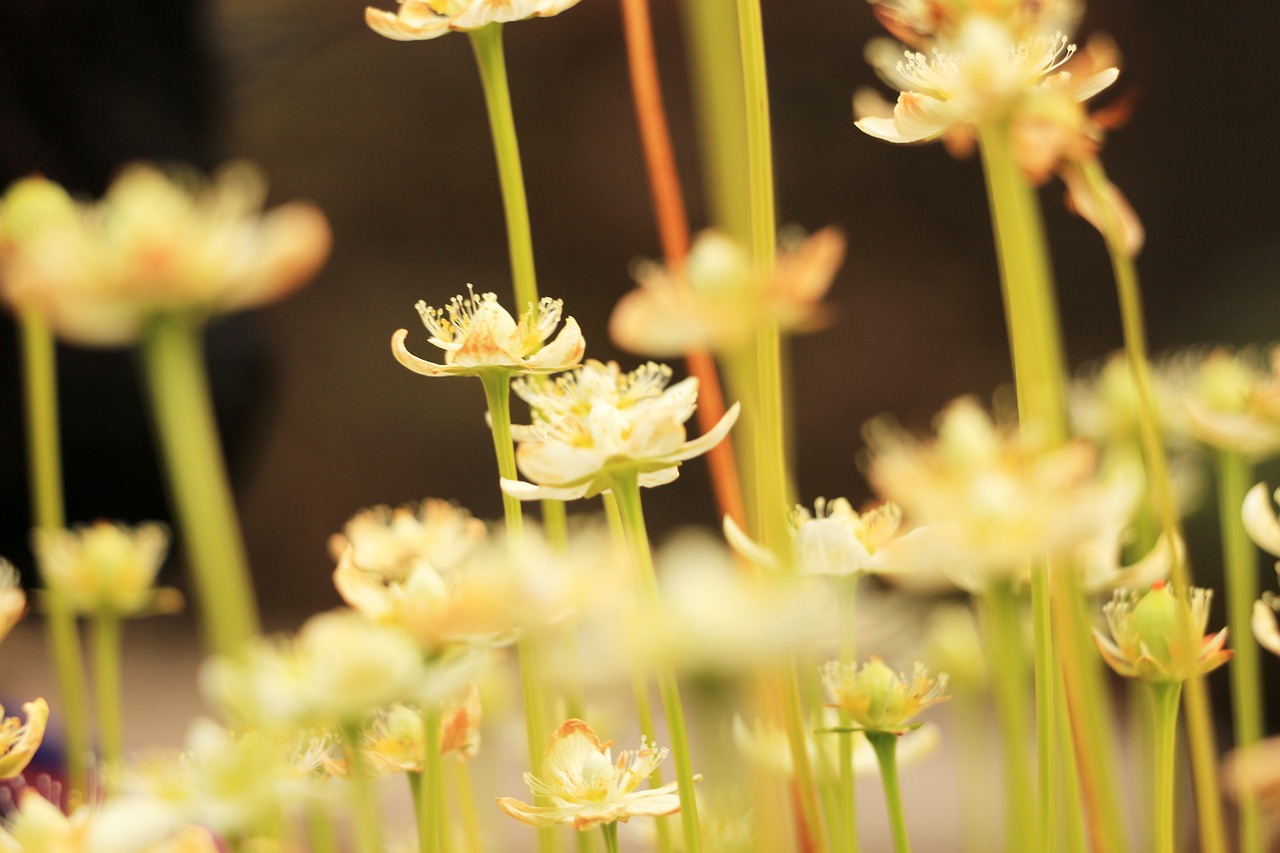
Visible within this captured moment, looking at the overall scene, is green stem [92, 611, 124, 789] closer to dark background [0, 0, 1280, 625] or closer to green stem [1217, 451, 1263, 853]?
green stem [1217, 451, 1263, 853]

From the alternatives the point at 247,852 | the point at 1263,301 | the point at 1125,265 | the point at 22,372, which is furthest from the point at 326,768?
the point at 1263,301

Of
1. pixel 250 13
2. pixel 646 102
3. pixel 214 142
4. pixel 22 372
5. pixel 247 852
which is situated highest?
pixel 250 13

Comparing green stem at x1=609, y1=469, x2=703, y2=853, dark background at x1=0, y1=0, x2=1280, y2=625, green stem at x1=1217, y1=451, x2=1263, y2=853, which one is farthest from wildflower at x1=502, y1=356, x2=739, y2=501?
dark background at x1=0, y1=0, x2=1280, y2=625

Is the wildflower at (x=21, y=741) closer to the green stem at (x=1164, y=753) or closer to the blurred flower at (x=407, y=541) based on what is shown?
the blurred flower at (x=407, y=541)

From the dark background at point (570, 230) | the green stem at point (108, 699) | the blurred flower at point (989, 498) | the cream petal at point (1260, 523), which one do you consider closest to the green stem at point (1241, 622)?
the cream petal at point (1260, 523)

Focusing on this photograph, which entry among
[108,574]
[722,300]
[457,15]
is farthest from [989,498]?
[108,574]

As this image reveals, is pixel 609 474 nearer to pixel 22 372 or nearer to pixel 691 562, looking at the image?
pixel 691 562

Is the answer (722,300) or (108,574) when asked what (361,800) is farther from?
(108,574)
